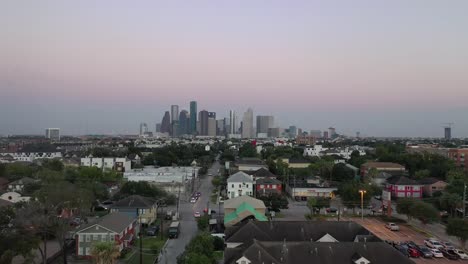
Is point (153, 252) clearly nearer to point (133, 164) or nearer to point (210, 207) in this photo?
point (210, 207)

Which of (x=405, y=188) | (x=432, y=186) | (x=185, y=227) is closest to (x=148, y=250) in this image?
(x=185, y=227)

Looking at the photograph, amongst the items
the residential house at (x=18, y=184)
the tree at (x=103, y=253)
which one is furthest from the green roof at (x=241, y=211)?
the residential house at (x=18, y=184)

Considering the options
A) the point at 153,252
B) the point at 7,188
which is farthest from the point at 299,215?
the point at 7,188

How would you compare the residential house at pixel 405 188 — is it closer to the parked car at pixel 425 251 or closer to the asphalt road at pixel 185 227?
the asphalt road at pixel 185 227

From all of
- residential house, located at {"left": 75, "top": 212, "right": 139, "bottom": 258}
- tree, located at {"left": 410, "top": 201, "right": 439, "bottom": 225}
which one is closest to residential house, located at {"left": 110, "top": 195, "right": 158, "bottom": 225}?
residential house, located at {"left": 75, "top": 212, "right": 139, "bottom": 258}

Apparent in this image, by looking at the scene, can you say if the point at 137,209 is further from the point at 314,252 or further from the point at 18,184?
the point at 18,184

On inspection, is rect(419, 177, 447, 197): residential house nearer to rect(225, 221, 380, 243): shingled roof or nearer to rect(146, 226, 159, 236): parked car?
rect(225, 221, 380, 243): shingled roof

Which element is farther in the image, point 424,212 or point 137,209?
point 137,209
